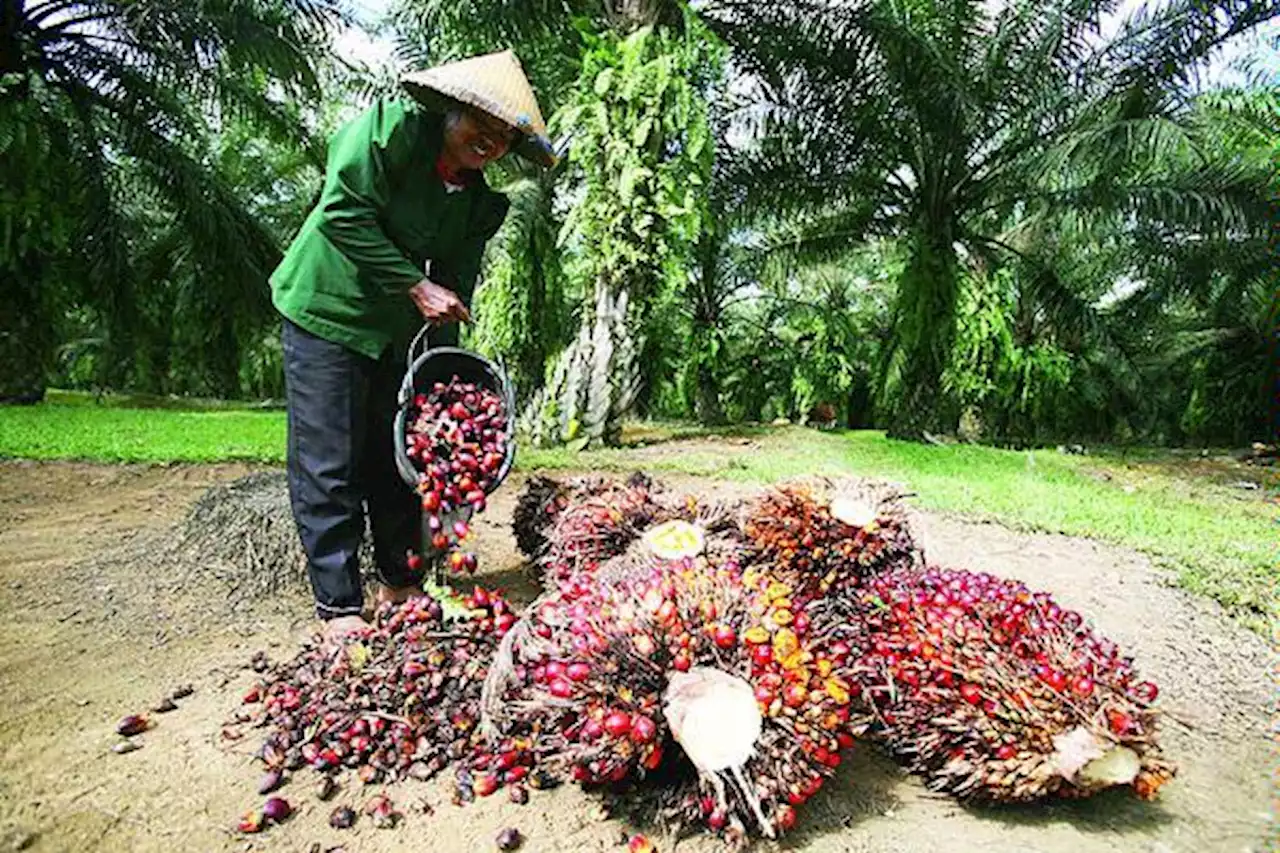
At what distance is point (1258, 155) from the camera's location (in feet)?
31.1

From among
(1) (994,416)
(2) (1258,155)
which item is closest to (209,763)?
(2) (1258,155)

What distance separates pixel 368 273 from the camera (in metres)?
2.35

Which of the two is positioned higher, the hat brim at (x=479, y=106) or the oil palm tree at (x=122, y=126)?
the oil palm tree at (x=122, y=126)

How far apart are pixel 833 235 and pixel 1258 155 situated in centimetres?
488

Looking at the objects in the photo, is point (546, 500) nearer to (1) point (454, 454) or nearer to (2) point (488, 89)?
(1) point (454, 454)

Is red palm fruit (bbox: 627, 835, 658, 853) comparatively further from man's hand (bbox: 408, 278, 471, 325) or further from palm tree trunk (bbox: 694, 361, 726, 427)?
palm tree trunk (bbox: 694, 361, 726, 427)

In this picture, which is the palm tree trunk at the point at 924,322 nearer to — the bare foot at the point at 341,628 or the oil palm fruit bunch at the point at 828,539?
the oil palm fruit bunch at the point at 828,539

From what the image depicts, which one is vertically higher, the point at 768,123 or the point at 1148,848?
the point at 768,123

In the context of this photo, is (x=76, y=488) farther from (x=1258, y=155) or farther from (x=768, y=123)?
(x=1258, y=155)

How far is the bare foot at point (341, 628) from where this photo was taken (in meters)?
2.19

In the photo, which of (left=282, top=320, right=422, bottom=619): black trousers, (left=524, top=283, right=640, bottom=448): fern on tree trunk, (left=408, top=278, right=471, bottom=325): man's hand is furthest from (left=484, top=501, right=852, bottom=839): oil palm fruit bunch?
(left=524, top=283, right=640, bottom=448): fern on tree trunk

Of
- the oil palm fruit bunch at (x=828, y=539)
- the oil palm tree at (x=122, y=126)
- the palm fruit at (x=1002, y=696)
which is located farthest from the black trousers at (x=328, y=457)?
the oil palm tree at (x=122, y=126)

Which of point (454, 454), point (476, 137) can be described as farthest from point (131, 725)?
point (476, 137)

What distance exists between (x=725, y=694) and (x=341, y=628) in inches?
49.0
